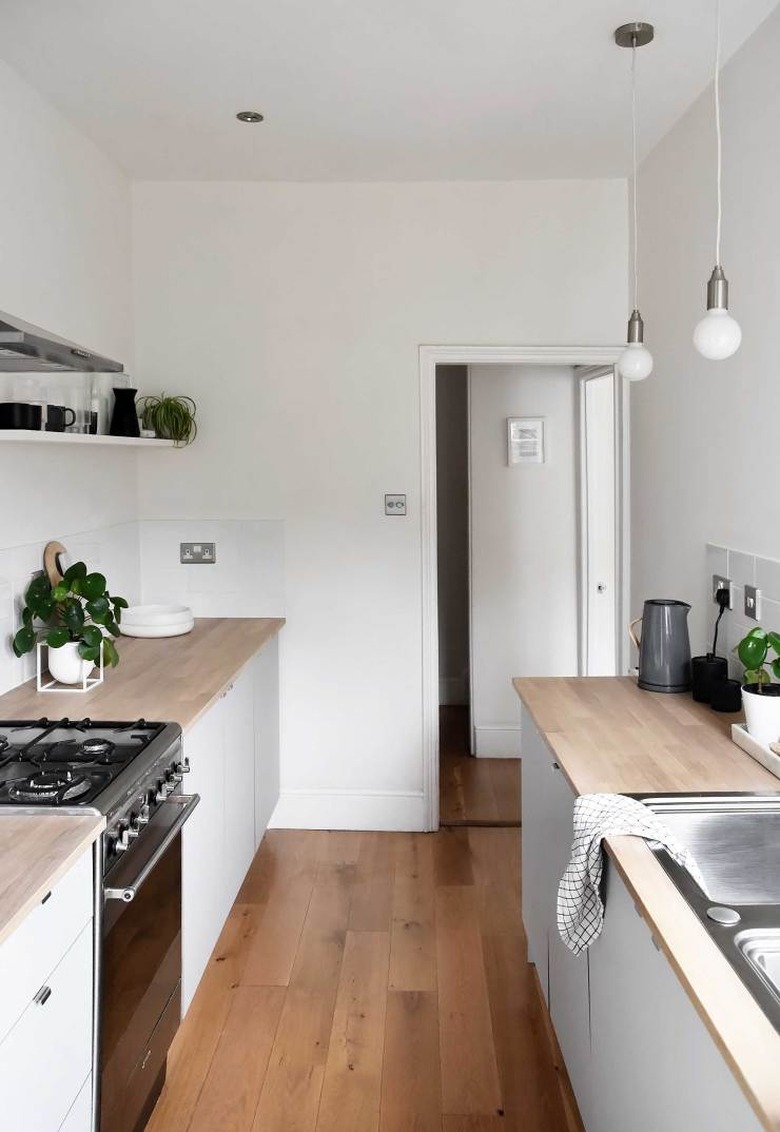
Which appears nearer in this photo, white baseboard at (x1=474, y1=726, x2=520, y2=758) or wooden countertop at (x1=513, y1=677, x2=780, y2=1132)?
wooden countertop at (x1=513, y1=677, x2=780, y2=1132)

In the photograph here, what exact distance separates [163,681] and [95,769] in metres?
0.87

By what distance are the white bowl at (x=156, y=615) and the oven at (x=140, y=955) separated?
1361 millimetres

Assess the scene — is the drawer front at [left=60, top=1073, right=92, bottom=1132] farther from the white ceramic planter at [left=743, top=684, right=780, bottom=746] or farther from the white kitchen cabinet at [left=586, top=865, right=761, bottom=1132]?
the white ceramic planter at [left=743, top=684, right=780, bottom=746]

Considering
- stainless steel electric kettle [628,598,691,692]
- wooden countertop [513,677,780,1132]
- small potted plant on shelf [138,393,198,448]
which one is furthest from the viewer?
small potted plant on shelf [138,393,198,448]

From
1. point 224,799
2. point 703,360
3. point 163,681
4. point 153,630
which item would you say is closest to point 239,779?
point 224,799

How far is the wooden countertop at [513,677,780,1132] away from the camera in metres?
1.08

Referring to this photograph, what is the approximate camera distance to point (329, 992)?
2795 mm

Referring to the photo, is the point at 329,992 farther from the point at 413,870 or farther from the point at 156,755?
the point at 156,755

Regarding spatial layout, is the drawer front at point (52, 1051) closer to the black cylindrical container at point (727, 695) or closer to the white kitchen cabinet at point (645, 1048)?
the white kitchen cabinet at point (645, 1048)

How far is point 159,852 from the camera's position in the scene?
2066 mm

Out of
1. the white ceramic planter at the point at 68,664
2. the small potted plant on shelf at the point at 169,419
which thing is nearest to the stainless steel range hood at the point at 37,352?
the white ceramic planter at the point at 68,664

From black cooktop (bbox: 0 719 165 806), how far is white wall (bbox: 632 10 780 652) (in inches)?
66.6

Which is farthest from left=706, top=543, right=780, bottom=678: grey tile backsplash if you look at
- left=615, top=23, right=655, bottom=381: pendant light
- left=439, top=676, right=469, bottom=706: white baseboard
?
left=439, top=676, right=469, bottom=706: white baseboard

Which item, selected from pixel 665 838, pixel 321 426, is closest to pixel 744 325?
pixel 665 838
